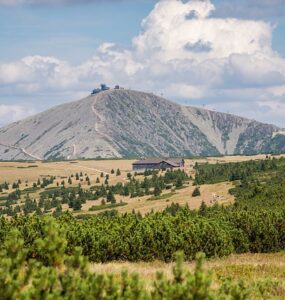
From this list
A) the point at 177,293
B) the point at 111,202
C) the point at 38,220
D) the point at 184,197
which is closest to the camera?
the point at 177,293

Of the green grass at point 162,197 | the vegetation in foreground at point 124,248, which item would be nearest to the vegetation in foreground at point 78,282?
the vegetation in foreground at point 124,248

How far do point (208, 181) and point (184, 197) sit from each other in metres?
28.0

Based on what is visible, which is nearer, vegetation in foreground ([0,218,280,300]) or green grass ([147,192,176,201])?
vegetation in foreground ([0,218,280,300])

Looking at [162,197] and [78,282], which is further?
[162,197]

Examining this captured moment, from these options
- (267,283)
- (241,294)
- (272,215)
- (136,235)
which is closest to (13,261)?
(241,294)

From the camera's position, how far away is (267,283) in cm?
1928

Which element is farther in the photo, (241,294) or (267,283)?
(267,283)

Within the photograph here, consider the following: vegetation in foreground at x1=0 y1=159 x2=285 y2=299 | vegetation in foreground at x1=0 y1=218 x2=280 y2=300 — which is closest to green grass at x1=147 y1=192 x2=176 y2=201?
vegetation in foreground at x1=0 y1=159 x2=285 y2=299

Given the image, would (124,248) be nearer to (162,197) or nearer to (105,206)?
(162,197)

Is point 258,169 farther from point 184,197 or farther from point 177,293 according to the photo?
point 177,293

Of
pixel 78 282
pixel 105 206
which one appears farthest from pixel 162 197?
pixel 78 282

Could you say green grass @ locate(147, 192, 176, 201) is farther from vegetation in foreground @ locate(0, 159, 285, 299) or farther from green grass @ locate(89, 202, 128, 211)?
vegetation in foreground @ locate(0, 159, 285, 299)

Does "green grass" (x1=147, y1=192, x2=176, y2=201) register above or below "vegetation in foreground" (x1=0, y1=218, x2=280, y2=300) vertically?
below

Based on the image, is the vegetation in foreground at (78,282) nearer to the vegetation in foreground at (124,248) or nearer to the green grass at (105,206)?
the vegetation in foreground at (124,248)
